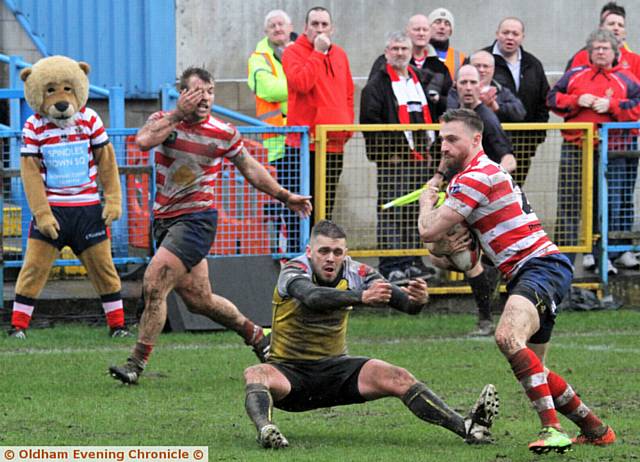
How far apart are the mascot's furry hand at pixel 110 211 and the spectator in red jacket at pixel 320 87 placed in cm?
206

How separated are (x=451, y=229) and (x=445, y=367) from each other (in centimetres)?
282

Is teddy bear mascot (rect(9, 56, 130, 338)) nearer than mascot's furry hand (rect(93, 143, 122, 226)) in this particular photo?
Yes

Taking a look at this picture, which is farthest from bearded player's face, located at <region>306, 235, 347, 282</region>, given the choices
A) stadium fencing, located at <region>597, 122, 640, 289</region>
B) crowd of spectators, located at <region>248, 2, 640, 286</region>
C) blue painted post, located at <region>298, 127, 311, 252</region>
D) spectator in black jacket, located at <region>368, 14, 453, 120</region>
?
stadium fencing, located at <region>597, 122, 640, 289</region>

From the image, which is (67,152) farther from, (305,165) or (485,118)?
(485,118)

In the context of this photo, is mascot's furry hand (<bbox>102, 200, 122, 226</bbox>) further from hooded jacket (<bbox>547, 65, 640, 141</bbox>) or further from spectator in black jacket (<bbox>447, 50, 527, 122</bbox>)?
hooded jacket (<bbox>547, 65, 640, 141</bbox>)

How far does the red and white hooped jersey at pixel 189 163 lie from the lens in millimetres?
10078

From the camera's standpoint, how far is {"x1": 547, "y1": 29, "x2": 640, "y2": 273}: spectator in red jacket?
13445 mm

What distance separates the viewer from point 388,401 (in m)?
9.07

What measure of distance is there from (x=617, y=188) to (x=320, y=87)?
10.1ft

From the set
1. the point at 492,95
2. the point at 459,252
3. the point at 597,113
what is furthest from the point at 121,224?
the point at 459,252

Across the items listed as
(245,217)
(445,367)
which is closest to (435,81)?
(245,217)

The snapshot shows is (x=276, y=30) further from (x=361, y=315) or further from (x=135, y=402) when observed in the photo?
(x=135, y=402)

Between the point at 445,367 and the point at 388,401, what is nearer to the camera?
the point at 388,401

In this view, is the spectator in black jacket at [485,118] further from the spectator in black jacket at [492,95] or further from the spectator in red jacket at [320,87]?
the spectator in red jacket at [320,87]
